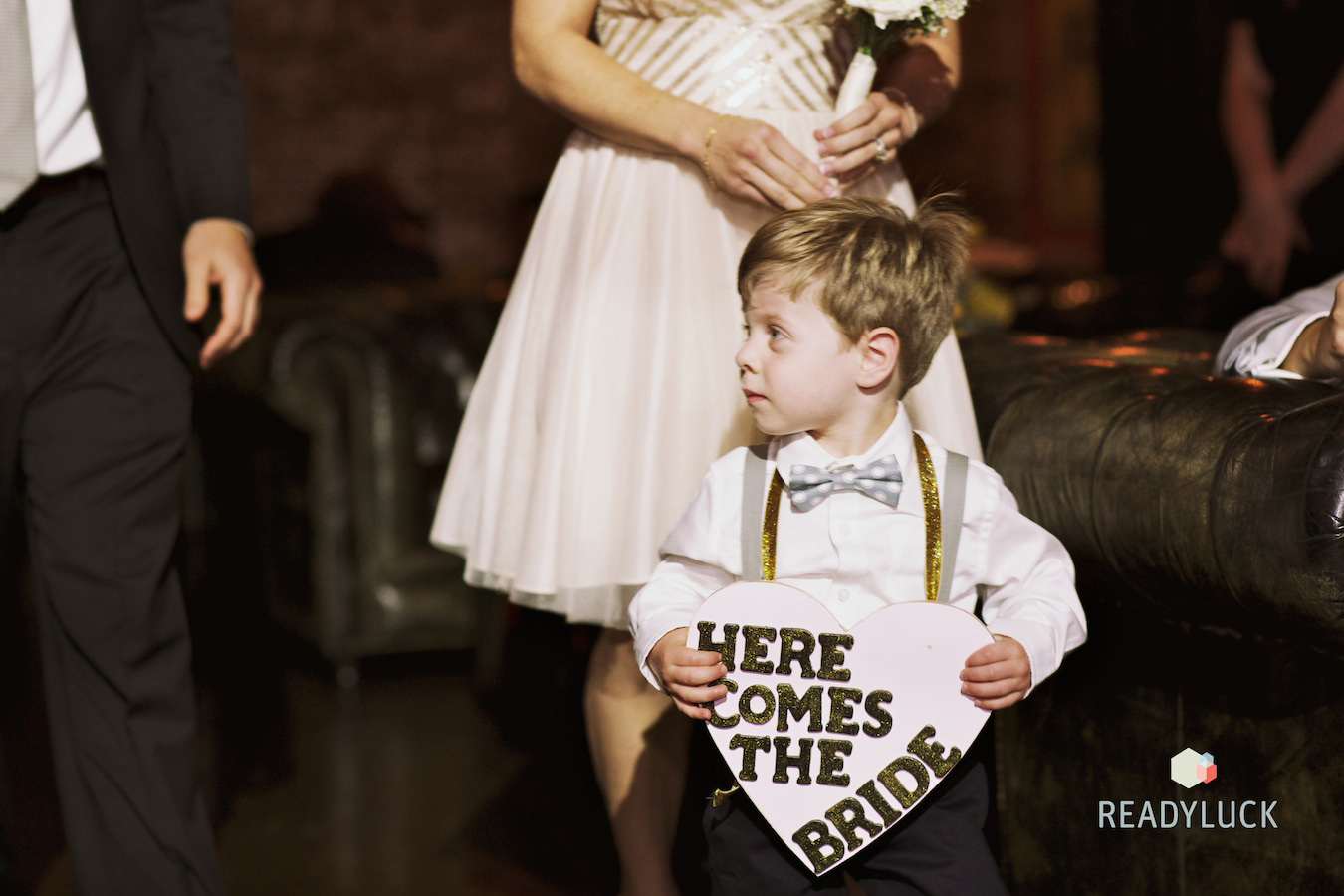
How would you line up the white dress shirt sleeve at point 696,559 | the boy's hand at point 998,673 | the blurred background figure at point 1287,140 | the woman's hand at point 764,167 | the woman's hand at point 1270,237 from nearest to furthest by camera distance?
the boy's hand at point 998,673
the white dress shirt sleeve at point 696,559
the woman's hand at point 764,167
the blurred background figure at point 1287,140
the woman's hand at point 1270,237

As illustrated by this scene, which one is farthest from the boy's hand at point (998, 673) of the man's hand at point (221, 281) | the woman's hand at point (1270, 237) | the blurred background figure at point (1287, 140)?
the woman's hand at point (1270, 237)

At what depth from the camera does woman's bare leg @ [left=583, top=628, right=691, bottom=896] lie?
6.30ft

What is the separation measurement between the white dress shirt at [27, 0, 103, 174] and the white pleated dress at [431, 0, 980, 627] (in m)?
0.62

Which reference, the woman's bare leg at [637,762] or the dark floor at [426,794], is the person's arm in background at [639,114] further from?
the dark floor at [426,794]

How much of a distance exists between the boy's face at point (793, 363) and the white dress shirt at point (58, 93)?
0.85 m

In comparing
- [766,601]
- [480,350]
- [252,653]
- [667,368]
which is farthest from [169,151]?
[252,653]

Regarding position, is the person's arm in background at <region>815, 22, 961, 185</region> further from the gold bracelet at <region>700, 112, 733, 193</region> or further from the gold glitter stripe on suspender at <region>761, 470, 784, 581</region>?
the gold glitter stripe on suspender at <region>761, 470, 784, 581</region>

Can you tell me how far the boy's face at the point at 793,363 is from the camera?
1542mm

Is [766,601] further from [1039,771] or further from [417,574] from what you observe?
[417,574]

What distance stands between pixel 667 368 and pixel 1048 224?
6.35 meters

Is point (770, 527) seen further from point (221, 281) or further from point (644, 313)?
point (221, 281)

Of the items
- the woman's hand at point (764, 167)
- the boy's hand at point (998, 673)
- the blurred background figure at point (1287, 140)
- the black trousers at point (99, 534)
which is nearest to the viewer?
the boy's hand at point (998, 673)

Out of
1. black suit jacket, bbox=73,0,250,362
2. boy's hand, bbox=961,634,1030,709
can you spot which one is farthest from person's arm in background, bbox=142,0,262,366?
boy's hand, bbox=961,634,1030,709

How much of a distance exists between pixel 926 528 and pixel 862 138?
1.65 feet
